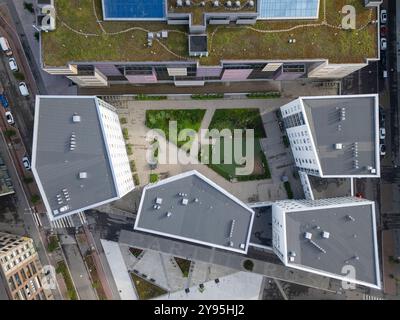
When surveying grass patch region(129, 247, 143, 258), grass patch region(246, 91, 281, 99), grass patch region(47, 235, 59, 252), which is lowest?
grass patch region(129, 247, 143, 258)

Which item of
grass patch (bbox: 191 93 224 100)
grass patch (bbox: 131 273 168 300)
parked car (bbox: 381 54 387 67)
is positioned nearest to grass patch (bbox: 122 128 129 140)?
grass patch (bbox: 191 93 224 100)

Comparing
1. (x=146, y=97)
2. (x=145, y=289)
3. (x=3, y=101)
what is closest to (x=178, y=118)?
(x=146, y=97)

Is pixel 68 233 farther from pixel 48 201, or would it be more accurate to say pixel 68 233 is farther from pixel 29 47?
pixel 29 47

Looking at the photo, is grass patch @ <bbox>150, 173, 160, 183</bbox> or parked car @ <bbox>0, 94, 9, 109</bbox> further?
grass patch @ <bbox>150, 173, 160, 183</bbox>

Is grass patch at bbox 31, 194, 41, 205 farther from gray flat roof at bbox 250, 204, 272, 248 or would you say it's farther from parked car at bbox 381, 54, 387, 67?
parked car at bbox 381, 54, 387, 67

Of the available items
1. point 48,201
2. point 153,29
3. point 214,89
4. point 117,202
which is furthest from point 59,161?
point 214,89

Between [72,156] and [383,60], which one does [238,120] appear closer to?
[383,60]
